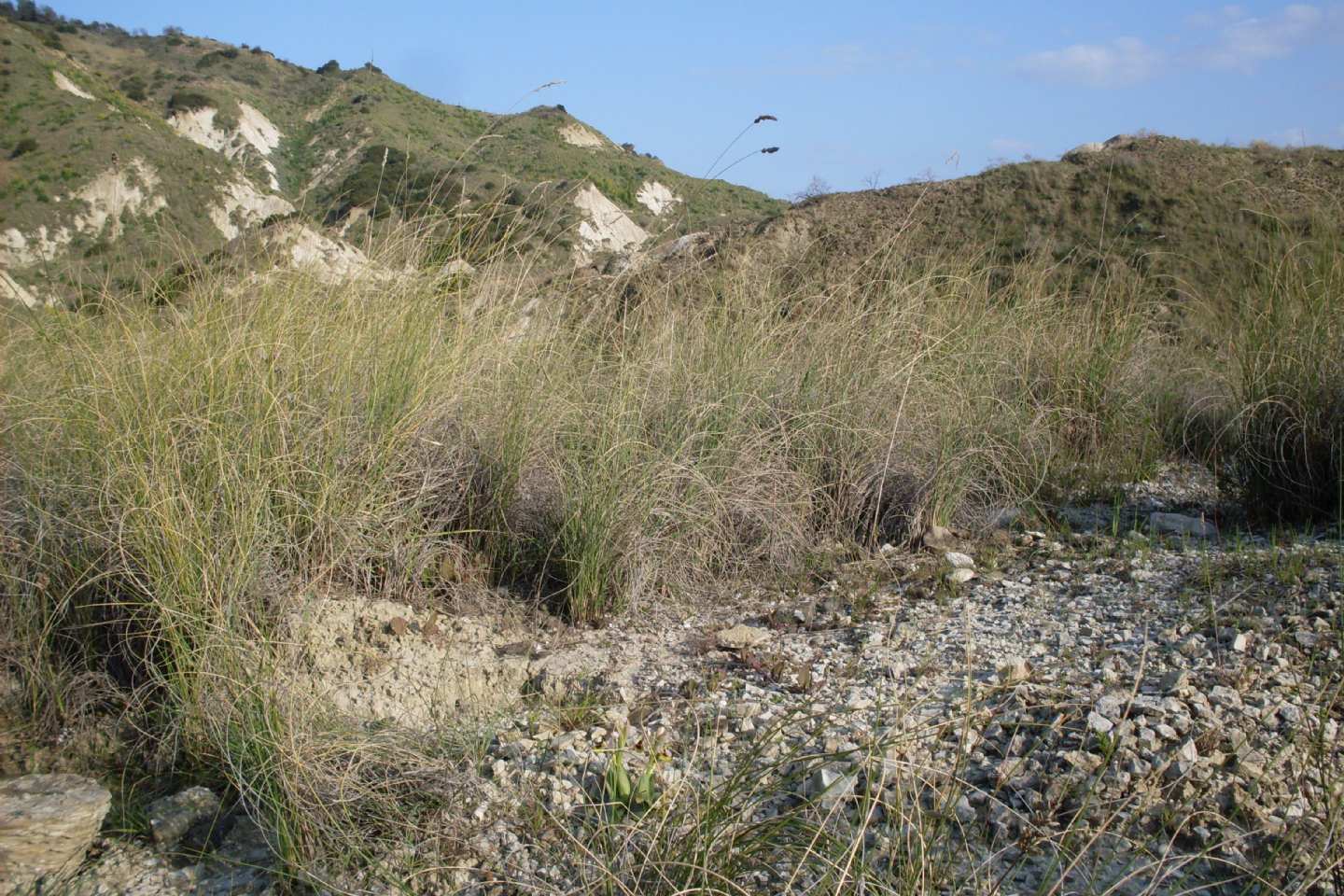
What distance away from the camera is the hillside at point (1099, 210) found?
9.23 m

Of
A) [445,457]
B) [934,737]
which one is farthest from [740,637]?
[445,457]

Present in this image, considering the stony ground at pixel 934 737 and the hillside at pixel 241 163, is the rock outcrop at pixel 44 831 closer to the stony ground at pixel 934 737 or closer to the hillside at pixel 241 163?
the stony ground at pixel 934 737

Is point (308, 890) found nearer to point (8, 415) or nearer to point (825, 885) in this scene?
point (825, 885)

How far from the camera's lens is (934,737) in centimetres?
225

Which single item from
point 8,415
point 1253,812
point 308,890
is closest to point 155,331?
point 8,415

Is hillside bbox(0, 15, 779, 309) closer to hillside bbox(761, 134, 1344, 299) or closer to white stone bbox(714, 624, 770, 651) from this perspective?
hillside bbox(761, 134, 1344, 299)

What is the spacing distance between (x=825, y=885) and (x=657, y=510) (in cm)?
182

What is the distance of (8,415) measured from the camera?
3.09 metres

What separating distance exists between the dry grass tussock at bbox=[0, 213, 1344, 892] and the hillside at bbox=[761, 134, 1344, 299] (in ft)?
14.9

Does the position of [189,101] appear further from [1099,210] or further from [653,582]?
[653,582]

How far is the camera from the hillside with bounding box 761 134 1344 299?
30.3ft

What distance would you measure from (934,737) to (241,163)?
17.8ft

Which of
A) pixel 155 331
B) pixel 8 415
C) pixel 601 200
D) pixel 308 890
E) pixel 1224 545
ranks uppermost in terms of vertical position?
pixel 601 200

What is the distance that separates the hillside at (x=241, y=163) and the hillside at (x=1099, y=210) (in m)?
1.34
